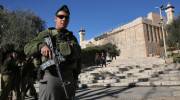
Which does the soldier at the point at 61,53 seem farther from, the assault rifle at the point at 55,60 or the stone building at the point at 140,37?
the stone building at the point at 140,37

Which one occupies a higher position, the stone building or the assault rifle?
the stone building

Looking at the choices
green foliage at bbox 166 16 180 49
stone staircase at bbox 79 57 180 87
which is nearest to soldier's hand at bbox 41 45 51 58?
stone staircase at bbox 79 57 180 87

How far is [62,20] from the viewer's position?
3.80 metres

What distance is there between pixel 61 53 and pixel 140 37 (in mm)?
79718

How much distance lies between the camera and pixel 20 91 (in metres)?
9.26

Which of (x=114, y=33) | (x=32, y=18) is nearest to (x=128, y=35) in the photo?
(x=114, y=33)

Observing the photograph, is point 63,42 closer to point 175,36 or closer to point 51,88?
point 51,88

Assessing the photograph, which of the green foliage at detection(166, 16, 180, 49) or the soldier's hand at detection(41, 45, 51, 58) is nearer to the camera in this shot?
the soldier's hand at detection(41, 45, 51, 58)

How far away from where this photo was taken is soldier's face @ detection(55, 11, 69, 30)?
378cm

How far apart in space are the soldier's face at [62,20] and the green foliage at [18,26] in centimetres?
2934

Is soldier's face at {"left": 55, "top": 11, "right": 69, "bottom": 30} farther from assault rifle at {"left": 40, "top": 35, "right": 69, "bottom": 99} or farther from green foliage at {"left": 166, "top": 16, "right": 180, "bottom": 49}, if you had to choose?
green foliage at {"left": 166, "top": 16, "right": 180, "bottom": 49}

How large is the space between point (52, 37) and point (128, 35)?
3276 inches

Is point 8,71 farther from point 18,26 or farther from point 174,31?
point 174,31

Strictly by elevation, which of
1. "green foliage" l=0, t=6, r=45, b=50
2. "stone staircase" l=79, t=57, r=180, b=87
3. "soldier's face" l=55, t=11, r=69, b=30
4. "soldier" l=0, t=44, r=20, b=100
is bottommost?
"stone staircase" l=79, t=57, r=180, b=87
